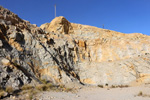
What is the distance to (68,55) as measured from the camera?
73.8 ft

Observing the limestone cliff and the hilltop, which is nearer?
the hilltop

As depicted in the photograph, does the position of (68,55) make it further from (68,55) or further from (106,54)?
(106,54)

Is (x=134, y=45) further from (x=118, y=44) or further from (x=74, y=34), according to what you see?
(x=74, y=34)

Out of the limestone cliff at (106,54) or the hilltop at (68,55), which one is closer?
the hilltop at (68,55)

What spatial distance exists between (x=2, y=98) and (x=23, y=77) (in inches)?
161

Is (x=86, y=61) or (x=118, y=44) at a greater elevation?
(x=118, y=44)

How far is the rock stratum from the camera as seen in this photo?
1333cm

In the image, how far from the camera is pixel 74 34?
99.2 ft

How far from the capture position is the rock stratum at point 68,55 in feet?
43.7

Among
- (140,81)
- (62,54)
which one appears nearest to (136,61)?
(140,81)

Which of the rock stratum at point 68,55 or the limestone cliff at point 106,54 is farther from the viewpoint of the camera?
the limestone cliff at point 106,54

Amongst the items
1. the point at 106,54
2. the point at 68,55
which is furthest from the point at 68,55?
the point at 106,54

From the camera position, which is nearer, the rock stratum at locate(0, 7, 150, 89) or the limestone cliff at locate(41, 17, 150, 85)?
the rock stratum at locate(0, 7, 150, 89)

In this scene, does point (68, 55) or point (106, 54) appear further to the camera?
point (106, 54)
